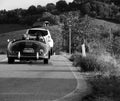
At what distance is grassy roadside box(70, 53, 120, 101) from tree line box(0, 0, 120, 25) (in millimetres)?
80844

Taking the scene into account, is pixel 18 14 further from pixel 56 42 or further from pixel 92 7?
pixel 56 42

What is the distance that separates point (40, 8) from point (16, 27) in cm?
2054

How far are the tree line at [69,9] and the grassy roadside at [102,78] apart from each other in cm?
8084

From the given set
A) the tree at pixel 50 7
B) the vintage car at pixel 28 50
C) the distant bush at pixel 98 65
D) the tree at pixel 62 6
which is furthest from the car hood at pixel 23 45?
the tree at pixel 62 6

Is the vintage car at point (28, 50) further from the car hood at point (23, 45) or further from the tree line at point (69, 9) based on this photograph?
the tree line at point (69, 9)

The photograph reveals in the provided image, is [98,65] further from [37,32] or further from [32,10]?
[32,10]

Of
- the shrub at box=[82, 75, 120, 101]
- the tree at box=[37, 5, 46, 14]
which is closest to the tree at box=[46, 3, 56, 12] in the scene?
the tree at box=[37, 5, 46, 14]

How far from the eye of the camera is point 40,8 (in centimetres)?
12025

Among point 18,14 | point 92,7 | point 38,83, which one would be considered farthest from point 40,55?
point 92,7

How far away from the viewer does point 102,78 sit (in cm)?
1545

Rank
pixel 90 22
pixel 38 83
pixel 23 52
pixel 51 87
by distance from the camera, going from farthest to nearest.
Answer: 1. pixel 90 22
2. pixel 23 52
3. pixel 38 83
4. pixel 51 87

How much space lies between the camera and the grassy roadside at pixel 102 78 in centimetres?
1091

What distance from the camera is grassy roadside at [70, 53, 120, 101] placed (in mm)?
10913

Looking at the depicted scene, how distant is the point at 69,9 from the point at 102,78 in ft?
348
